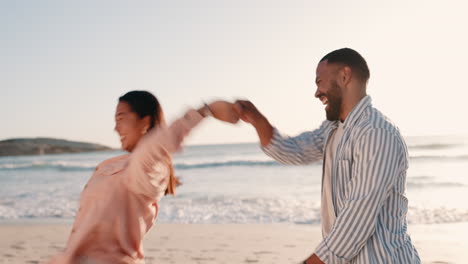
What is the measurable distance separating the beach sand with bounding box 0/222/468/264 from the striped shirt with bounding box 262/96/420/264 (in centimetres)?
487

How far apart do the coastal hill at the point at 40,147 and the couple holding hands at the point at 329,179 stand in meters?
62.8

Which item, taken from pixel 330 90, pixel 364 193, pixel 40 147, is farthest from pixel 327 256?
pixel 40 147

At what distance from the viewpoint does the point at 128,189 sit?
89.0 inches

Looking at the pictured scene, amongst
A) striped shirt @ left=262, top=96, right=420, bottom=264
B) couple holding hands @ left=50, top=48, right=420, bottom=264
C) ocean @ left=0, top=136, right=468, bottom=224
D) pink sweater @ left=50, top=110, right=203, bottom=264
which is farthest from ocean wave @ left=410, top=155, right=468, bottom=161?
pink sweater @ left=50, top=110, right=203, bottom=264

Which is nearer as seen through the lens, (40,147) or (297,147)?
(297,147)

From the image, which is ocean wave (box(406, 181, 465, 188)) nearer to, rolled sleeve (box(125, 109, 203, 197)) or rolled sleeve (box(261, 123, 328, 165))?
rolled sleeve (box(261, 123, 328, 165))

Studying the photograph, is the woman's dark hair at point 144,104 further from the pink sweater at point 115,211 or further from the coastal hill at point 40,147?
the coastal hill at point 40,147

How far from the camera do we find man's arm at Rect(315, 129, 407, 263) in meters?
2.02

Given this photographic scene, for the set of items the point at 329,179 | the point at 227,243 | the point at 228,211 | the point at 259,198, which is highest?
the point at 329,179

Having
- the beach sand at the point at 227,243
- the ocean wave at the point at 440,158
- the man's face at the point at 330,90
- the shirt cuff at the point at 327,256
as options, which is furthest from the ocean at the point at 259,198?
the shirt cuff at the point at 327,256

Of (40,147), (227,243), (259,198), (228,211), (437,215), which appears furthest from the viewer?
(40,147)

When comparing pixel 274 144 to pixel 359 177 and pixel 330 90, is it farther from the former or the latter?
pixel 359 177

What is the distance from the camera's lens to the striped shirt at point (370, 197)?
2.02 m

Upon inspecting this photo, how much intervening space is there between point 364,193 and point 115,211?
3.55ft
